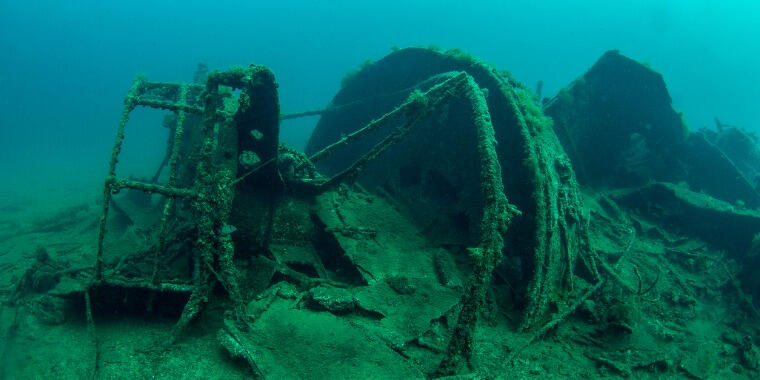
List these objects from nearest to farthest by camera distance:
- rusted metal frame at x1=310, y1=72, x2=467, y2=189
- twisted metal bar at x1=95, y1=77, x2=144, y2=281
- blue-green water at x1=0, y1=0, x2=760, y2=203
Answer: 1. twisted metal bar at x1=95, y1=77, x2=144, y2=281
2. rusted metal frame at x1=310, y1=72, x2=467, y2=189
3. blue-green water at x1=0, y1=0, x2=760, y2=203

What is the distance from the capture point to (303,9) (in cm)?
16975

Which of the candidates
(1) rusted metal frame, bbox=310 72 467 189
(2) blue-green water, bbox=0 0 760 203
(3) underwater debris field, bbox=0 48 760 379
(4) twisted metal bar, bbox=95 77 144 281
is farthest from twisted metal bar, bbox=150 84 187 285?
(2) blue-green water, bbox=0 0 760 203

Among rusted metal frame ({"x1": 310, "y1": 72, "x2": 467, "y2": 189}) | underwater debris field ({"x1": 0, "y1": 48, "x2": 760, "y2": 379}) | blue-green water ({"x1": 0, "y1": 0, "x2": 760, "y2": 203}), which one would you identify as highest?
blue-green water ({"x1": 0, "y1": 0, "x2": 760, "y2": 203})

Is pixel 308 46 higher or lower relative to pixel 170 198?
higher

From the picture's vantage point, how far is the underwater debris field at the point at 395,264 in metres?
3.76

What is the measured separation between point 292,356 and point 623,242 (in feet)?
22.7

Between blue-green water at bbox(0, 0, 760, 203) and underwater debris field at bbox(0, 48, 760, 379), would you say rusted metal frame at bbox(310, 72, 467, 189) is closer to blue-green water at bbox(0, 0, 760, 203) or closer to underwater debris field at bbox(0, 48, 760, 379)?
underwater debris field at bbox(0, 48, 760, 379)

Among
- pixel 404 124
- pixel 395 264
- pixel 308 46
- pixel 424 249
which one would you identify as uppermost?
pixel 308 46

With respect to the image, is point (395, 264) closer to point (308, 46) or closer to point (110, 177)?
point (110, 177)

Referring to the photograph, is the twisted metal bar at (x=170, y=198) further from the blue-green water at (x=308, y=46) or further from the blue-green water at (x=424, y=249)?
the blue-green water at (x=308, y=46)

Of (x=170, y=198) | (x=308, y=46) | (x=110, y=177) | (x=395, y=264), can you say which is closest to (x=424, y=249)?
(x=395, y=264)

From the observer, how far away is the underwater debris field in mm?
3762

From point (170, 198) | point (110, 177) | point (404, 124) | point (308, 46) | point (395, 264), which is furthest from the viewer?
point (308, 46)

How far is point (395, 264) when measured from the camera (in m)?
5.26
